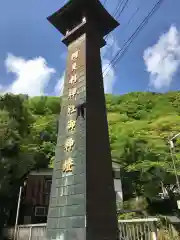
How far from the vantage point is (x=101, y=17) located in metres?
9.07

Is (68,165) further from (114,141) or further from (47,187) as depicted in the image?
(114,141)

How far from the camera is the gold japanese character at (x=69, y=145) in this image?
624 centimetres

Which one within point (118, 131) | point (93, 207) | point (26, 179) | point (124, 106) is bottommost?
point (93, 207)

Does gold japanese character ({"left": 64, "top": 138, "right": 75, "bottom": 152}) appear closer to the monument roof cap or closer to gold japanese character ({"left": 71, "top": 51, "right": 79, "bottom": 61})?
gold japanese character ({"left": 71, "top": 51, "right": 79, "bottom": 61})

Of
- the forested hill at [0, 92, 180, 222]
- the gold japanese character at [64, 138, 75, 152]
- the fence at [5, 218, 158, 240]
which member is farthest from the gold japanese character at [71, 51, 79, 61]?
the forested hill at [0, 92, 180, 222]

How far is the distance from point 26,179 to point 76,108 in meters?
13.6

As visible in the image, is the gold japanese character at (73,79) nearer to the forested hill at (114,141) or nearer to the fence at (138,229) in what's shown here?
the fence at (138,229)

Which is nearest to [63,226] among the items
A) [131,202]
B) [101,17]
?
[101,17]

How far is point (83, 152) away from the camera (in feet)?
19.1

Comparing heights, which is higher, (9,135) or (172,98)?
(172,98)

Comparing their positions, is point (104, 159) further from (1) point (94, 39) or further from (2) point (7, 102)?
(2) point (7, 102)

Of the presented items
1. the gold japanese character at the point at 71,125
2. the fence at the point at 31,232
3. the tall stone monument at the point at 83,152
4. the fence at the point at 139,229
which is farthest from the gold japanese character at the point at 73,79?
the fence at the point at 31,232

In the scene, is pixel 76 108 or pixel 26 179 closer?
pixel 76 108

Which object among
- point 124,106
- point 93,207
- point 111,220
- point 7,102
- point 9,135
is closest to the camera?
point 93,207
